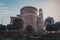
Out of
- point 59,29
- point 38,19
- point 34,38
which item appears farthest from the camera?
point 38,19

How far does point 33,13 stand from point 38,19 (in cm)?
45

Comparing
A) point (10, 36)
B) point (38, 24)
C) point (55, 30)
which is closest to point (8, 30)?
point (10, 36)

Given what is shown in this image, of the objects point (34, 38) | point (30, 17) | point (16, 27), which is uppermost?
point (30, 17)

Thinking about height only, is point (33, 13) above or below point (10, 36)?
above

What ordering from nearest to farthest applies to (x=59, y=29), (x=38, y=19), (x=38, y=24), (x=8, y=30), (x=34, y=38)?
(x=34, y=38) < (x=8, y=30) < (x=59, y=29) < (x=38, y=24) < (x=38, y=19)

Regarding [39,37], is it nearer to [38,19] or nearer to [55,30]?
[55,30]

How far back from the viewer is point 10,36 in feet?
8.90

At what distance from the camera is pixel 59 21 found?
3.33 m

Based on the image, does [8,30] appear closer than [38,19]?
Yes

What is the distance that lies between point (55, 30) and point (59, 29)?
170 millimetres

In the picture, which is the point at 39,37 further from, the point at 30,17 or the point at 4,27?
the point at 30,17

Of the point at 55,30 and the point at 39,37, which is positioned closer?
the point at 39,37

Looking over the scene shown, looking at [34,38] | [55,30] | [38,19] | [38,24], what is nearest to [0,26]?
[34,38]

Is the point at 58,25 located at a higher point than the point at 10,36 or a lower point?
higher
